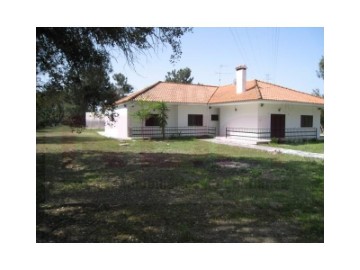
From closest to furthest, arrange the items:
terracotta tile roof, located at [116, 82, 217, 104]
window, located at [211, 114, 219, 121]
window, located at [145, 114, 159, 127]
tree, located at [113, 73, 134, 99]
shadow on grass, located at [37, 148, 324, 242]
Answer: shadow on grass, located at [37, 148, 324, 242] < tree, located at [113, 73, 134, 99] < terracotta tile roof, located at [116, 82, 217, 104] < window, located at [145, 114, 159, 127] < window, located at [211, 114, 219, 121]

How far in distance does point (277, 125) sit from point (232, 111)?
9.38 ft

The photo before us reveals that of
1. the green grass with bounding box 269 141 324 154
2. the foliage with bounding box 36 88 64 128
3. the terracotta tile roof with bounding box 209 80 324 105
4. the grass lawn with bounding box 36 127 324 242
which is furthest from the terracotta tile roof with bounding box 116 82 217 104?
the foliage with bounding box 36 88 64 128

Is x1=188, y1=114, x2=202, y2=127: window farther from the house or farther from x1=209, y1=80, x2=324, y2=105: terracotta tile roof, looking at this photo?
x1=209, y1=80, x2=324, y2=105: terracotta tile roof

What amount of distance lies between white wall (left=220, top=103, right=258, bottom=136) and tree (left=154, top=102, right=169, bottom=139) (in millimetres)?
3931

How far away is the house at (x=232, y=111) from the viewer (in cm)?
1614

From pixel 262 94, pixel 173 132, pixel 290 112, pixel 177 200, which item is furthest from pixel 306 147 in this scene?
pixel 177 200

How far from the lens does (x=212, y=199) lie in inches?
219

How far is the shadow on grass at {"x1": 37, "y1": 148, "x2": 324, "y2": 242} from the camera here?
4082 millimetres

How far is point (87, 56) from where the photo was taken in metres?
6.56

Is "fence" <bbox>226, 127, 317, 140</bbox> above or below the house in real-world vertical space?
below

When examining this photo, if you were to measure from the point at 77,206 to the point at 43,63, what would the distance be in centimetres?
304
